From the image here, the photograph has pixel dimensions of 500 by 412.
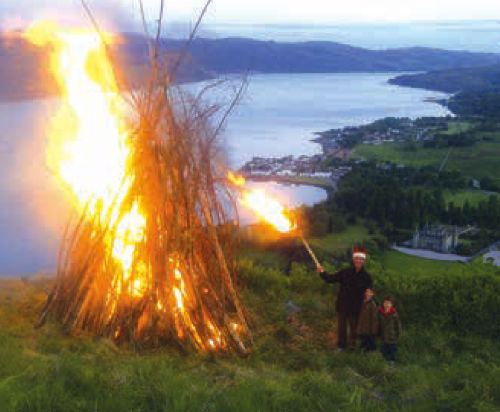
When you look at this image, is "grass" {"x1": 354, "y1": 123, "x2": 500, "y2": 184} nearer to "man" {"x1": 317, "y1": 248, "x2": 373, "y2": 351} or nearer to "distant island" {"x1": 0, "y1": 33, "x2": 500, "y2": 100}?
"distant island" {"x1": 0, "y1": 33, "x2": 500, "y2": 100}

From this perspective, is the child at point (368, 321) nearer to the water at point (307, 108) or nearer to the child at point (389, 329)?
the child at point (389, 329)

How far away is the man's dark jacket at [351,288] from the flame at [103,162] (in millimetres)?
1251

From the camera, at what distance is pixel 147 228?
5.52 m

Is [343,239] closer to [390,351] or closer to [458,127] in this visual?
[390,351]

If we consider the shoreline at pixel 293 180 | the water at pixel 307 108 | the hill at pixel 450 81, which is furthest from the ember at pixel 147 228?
the hill at pixel 450 81

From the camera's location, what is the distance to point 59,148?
6.64 metres

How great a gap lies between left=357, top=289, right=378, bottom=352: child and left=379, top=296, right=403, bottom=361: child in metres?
0.08

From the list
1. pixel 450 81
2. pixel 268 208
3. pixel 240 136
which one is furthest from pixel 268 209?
pixel 450 81

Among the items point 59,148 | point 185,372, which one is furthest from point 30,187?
point 185,372

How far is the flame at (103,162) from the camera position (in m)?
5.56

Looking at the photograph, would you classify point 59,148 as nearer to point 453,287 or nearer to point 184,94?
point 184,94

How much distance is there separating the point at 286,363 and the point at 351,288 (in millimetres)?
1001

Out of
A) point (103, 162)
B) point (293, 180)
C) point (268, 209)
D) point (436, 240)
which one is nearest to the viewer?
point (103, 162)

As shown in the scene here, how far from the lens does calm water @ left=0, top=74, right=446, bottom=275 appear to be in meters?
10.8
